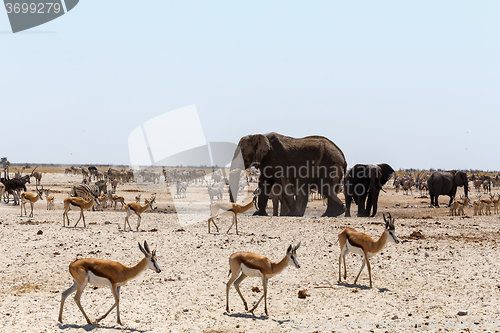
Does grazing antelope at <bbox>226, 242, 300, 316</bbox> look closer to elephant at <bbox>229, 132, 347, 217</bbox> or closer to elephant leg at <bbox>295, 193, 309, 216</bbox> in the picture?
elephant at <bbox>229, 132, 347, 217</bbox>

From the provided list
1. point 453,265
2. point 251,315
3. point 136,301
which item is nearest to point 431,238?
point 453,265

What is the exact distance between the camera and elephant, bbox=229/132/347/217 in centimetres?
2212

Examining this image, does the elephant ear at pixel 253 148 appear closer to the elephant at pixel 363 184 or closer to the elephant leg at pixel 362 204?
the elephant at pixel 363 184

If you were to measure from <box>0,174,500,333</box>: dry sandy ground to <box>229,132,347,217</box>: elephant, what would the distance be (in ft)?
20.3

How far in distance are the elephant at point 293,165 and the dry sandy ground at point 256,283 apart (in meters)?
6.18

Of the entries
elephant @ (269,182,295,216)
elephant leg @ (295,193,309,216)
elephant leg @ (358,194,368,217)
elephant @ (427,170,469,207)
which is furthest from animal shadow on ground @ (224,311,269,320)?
elephant @ (427,170,469,207)

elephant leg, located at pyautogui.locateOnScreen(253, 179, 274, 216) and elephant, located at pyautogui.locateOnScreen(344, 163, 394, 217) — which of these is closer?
elephant leg, located at pyautogui.locateOnScreen(253, 179, 274, 216)

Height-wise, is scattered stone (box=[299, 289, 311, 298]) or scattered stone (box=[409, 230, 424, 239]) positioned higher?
scattered stone (box=[409, 230, 424, 239])

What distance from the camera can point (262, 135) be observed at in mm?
22094

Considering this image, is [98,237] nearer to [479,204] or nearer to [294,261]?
[294,261]

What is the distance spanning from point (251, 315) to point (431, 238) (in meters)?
8.43

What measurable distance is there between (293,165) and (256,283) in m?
12.4

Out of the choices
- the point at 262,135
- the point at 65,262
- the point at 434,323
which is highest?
the point at 262,135

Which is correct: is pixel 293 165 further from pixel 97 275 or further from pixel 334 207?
pixel 97 275
